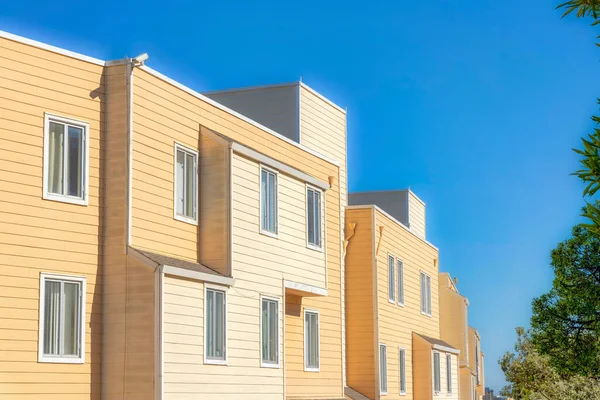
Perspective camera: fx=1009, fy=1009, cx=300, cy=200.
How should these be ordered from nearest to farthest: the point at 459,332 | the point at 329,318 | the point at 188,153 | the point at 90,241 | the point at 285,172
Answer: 1. the point at 90,241
2. the point at 188,153
3. the point at 285,172
4. the point at 329,318
5. the point at 459,332

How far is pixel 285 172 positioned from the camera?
84.8 ft

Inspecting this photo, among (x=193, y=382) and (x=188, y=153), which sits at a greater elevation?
(x=188, y=153)

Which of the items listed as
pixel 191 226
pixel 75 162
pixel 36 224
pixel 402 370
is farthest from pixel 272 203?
pixel 402 370

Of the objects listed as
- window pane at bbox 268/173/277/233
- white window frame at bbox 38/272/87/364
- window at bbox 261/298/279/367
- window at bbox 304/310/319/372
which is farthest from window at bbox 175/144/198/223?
window at bbox 304/310/319/372

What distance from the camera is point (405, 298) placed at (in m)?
38.4

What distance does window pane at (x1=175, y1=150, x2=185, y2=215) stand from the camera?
72.0 ft

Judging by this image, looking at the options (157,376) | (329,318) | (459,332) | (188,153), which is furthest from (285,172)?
(459,332)

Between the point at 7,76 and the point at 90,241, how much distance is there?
3559 millimetres

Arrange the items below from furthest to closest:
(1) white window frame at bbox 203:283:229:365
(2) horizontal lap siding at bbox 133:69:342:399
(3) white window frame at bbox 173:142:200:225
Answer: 1. (3) white window frame at bbox 173:142:200:225
2. (1) white window frame at bbox 203:283:229:365
3. (2) horizontal lap siding at bbox 133:69:342:399

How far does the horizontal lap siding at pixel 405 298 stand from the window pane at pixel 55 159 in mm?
16812

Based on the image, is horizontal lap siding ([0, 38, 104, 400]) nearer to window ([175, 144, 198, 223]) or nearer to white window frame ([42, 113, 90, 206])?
white window frame ([42, 113, 90, 206])

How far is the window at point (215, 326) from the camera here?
21.5 meters

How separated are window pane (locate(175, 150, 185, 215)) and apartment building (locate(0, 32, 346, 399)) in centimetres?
4

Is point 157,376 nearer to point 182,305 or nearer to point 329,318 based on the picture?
point 182,305
